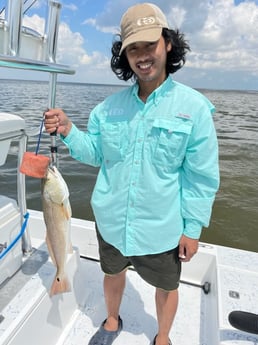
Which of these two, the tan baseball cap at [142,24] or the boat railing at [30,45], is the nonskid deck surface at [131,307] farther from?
the tan baseball cap at [142,24]

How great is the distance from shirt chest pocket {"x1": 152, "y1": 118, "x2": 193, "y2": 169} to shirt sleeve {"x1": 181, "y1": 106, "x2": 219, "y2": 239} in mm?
36

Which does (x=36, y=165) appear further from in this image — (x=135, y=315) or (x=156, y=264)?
(x=135, y=315)

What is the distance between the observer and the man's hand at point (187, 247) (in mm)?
1810

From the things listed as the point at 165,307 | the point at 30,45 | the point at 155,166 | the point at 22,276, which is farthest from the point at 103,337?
the point at 30,45

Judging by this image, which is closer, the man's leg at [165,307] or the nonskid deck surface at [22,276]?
the nonskid deck surface at [22,276]

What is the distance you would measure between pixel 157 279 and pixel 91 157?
0.86 m

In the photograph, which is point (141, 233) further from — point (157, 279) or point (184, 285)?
point (184, 285)

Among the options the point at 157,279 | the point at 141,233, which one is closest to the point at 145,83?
the point at 141,233

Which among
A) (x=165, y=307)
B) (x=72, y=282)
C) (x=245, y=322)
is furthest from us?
(x=72, y=282)

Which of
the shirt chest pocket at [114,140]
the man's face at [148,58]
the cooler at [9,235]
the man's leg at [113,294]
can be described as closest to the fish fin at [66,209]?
the shirt chest pocket at [114,140]

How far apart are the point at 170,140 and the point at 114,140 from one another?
33 centimetres

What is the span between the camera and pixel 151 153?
1715 millimetres

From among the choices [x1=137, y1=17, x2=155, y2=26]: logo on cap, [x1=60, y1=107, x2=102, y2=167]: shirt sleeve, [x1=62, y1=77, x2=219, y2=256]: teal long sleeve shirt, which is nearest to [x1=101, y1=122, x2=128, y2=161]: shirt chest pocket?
[x1=62, y1=77, x2=219, y2=256]: teal long sleeve shirt

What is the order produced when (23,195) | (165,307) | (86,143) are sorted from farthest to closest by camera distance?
1. (23,195)
2. (165,307)
3. (86,143)
